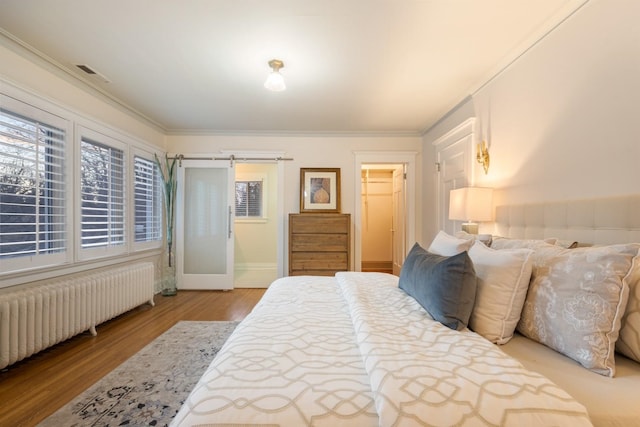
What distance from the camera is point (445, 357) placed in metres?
0.91

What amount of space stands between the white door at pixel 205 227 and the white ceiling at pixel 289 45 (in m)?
1.19

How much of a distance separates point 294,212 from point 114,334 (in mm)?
2485

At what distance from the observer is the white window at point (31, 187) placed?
6.45 feet

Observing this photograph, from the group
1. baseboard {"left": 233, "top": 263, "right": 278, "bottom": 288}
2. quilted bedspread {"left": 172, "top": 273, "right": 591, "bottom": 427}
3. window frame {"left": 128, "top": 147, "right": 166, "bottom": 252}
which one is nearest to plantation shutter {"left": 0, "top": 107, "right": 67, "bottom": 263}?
window frame {"left": 128, "top": 147, "right": 166, "bottom": 252}

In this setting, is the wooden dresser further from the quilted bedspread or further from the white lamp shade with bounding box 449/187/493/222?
the quilted bedspread

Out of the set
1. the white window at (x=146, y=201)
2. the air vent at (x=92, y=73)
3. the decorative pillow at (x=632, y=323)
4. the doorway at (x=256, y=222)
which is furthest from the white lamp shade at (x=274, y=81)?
the doorway at (x=256, y=222)

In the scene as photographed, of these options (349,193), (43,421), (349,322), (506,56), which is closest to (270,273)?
(349,193)

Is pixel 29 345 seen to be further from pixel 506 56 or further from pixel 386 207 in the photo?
pixel 386 207

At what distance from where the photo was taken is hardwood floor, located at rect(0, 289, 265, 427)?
1.62 m

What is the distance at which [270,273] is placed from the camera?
537cm

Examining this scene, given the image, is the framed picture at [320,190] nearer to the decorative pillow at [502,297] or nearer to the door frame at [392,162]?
the door frame at [392,162]

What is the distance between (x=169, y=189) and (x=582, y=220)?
4.37 meters

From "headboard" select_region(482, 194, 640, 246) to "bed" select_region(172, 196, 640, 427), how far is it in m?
0.05

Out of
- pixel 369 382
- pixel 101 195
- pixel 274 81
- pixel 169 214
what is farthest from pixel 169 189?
pixel 369 382
